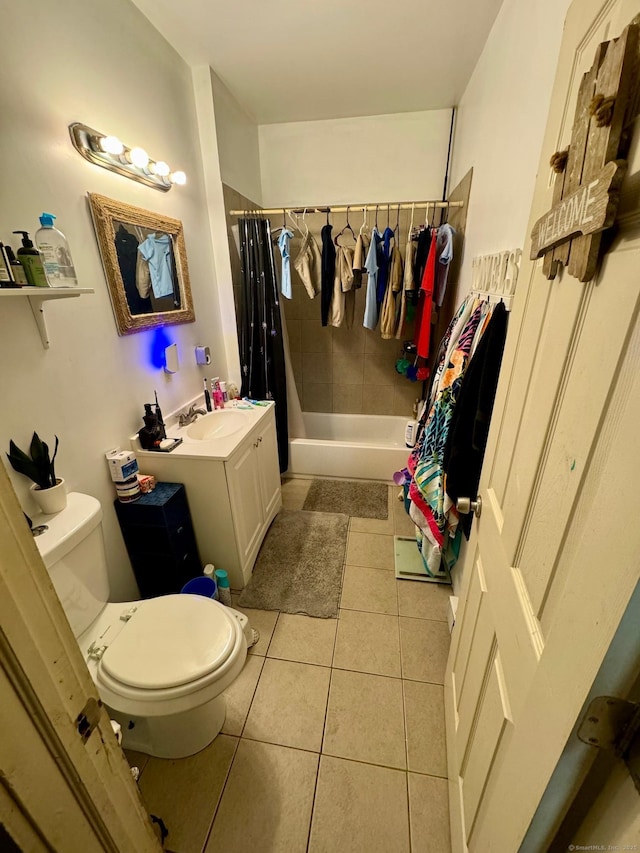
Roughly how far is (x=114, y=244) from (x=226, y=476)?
43.7 inches

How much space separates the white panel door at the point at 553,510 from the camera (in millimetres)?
406

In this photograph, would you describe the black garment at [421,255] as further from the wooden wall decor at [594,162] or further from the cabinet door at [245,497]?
the wooden wall decor at [594,162]

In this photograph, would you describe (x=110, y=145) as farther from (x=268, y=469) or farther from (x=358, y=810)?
(x=358, y=810)

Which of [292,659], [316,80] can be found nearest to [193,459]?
[292,659]

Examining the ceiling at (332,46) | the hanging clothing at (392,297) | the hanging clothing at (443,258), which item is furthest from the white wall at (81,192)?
the hanging clothing at (443,258)

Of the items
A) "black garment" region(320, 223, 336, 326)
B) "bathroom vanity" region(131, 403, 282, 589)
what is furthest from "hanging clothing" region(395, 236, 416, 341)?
"bathroom vanity" region(131, 403, 282, 589)

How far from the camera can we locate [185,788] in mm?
1139

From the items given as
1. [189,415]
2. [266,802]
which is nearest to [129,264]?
[189,415]

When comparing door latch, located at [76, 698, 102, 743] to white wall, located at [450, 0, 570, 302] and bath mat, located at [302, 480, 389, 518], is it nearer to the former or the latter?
white wall, located at [450, 0, 570, 302]

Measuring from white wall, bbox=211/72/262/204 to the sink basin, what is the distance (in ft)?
4.85

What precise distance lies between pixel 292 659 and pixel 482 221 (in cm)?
228

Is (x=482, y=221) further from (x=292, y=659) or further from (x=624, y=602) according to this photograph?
(x=292, y=659)

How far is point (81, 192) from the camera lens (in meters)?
1.30

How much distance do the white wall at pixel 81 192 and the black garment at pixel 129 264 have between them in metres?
0.11
